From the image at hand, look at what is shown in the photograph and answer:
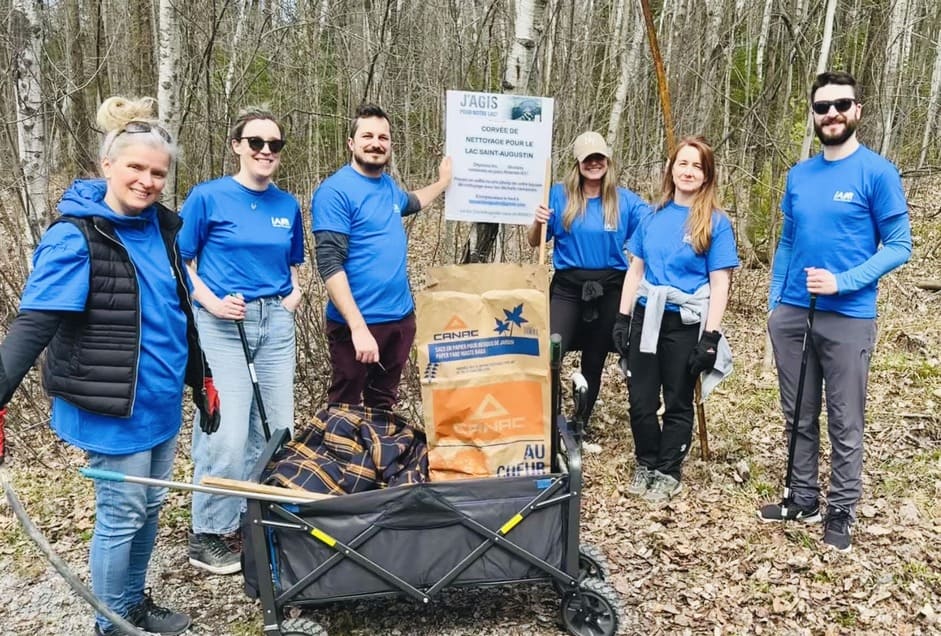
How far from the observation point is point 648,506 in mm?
3980

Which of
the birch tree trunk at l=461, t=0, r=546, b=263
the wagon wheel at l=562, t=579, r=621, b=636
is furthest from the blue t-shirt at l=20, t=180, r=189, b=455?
the birch tree trunk at l=461, t=0, r=546, b=263

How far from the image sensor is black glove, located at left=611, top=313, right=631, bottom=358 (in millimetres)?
Answer: 3891

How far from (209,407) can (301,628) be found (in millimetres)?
967

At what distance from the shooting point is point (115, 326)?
2.32 m

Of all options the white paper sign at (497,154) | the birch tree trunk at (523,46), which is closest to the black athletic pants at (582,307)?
the white paper sign at (497,154)

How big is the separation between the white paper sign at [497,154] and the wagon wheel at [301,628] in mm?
2231

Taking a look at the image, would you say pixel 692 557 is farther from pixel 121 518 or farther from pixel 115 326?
pixel 115 326

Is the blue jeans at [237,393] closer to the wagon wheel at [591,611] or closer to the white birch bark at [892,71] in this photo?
the wagon wheel at [591,611]

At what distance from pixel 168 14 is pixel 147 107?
2395 mm

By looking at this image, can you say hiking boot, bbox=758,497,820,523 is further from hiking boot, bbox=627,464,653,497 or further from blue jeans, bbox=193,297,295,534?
blue jeans, bbox=193,297,295,534

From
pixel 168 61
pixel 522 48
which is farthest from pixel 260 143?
pixel 168 61

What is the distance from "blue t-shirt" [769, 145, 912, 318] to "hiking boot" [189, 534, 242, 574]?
3.10 meters

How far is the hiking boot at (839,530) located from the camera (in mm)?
3434

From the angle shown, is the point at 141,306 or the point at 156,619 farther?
the point at 156,619
